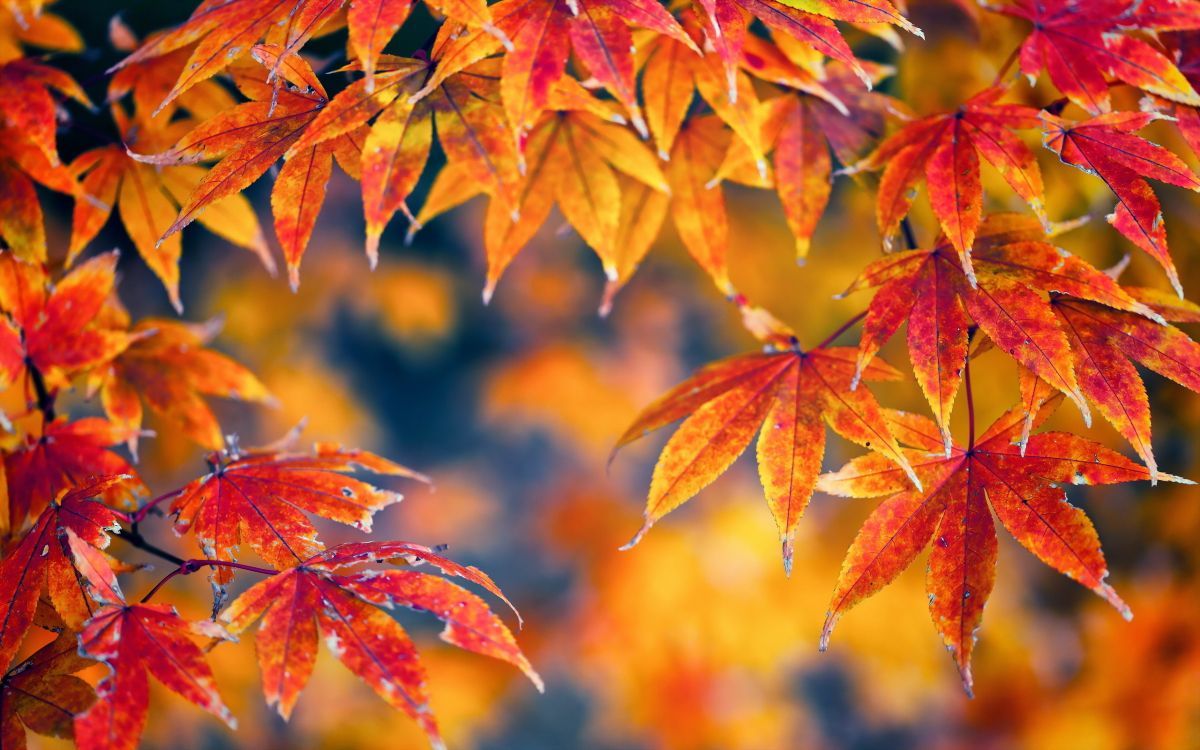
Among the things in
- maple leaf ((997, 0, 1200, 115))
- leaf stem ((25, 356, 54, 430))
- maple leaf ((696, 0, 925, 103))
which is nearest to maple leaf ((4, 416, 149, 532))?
leaf stem ((25, 356, 54, 430))

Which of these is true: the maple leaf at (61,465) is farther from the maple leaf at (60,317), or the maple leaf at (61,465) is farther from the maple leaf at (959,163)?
the maple leaf at (959,163)

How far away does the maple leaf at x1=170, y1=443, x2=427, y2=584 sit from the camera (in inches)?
24.9

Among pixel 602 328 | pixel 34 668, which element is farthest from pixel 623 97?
pixel 602 328

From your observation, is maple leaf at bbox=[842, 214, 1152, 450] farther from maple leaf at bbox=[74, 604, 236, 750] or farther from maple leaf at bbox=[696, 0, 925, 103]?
maple leaf at bbox=[74, 604, 236, 750]

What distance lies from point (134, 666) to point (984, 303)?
25.8 inches

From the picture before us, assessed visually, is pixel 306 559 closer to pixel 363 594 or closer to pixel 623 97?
pixel 363 594

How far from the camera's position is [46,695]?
22.1 inches

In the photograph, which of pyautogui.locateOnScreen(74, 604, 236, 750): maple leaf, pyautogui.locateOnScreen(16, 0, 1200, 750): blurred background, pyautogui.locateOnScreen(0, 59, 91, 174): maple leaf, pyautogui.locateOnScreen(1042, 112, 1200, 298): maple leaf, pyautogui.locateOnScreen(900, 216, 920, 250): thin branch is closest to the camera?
pyautogui.locateOnScreen(74, 604, 236, 750): maple leaf

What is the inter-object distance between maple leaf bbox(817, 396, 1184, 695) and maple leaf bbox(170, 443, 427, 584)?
0.38 metres

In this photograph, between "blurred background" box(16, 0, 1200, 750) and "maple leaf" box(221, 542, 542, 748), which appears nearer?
"maple leaf" box(221, 542, 542, 748)

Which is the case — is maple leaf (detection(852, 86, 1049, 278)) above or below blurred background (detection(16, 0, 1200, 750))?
above

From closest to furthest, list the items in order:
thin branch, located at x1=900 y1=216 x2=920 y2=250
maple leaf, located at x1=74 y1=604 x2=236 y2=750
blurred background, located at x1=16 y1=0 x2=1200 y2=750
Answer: maple leaf, located at x1=74 y1=604 x2=236 y2=750, thin branch, located at x1=900 y1=216 x2=920 y2=250, blurred background, located at x1=16 y1=0 x2=1200 y2=750

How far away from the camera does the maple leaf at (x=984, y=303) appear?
60 centimetres

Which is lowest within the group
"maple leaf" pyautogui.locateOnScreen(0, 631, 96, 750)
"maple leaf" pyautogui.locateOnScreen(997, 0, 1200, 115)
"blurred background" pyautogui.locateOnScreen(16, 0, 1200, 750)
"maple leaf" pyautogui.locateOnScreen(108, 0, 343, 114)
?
"blurred background" pyautogui.locateOnScreen(16, 0, 1200, 750)
